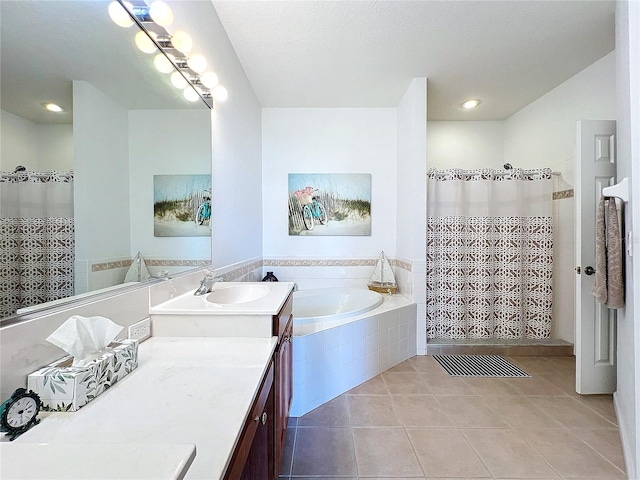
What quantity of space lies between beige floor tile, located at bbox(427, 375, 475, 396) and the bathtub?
1.20 ft

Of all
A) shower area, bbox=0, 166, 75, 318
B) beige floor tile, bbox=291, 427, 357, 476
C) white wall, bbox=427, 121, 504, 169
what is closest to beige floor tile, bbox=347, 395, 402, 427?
beige floor tile, bbox=291, 427, 357, 476

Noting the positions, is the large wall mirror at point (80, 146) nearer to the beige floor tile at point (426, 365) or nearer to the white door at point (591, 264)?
the beige floor tile at point (426, 365)

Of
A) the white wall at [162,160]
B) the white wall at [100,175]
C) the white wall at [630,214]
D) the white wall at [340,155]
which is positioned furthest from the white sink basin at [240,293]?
the white wall at [630,214]

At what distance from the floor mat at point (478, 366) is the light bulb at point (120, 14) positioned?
9.70 feet

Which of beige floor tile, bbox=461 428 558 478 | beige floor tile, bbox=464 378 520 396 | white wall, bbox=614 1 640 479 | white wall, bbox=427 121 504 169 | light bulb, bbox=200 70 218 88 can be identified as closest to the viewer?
white wall, bbox=614 1 640 479

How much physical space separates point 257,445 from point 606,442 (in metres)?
2.02

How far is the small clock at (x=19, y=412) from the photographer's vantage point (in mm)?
544

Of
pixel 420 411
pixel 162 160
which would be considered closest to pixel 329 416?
pixel 420 411

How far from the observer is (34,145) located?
700 mm

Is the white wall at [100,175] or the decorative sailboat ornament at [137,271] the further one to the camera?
the decorative sailboat ornament at [137,271]

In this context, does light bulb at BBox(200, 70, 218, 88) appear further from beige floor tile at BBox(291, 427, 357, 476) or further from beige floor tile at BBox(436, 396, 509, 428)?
beige floor tile at BBox(436, 396, 509, 428)

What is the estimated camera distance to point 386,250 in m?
3.21

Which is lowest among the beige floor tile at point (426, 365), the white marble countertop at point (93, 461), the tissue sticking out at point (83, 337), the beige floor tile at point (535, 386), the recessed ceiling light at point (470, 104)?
Result: the beige floor tile at point (535, 386)

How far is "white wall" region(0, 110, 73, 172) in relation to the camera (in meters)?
0.64
